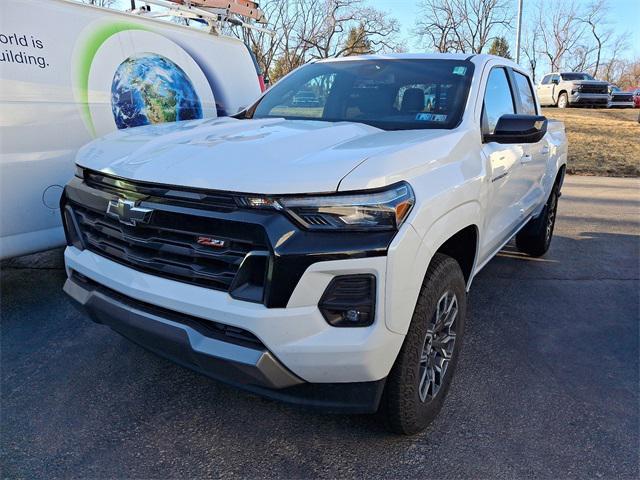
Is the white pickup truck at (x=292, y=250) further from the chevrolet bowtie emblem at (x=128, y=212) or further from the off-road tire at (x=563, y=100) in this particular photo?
the off-road tire at (x=563, y=100)

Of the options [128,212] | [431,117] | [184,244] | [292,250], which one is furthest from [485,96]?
[128,212]

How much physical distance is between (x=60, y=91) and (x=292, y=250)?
9.44 feet

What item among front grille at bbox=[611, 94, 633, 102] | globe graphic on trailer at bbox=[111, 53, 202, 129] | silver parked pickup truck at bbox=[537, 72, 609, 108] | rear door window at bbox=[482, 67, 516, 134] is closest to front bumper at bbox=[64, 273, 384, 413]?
rear door window at bbox=[482, 67, 516, 134]

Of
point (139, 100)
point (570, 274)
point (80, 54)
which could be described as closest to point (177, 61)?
point (139, 100)

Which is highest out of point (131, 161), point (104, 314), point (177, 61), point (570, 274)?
point (177, 61)

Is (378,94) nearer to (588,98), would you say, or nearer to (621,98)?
(588,98)

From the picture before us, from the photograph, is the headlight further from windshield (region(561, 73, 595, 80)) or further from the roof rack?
windshield (region(561, 73, 595, 80))

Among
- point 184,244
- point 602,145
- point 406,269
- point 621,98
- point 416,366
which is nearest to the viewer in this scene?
point 406,269

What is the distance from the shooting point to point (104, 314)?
2.36 meters

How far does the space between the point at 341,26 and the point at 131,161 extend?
3201 cm

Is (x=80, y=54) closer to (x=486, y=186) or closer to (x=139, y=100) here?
(x=139, y=100)

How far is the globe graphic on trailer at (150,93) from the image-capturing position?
4336mm

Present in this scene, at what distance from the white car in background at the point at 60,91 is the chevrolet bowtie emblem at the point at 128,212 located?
168 centimetres

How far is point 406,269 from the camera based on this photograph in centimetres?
197
